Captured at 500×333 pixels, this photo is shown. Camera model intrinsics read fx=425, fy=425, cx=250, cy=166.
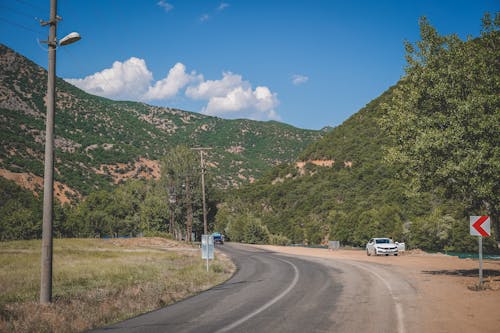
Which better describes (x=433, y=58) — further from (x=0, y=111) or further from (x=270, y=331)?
(x=0, y=111)

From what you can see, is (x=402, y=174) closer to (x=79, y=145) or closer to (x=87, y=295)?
(x=87, y=295)

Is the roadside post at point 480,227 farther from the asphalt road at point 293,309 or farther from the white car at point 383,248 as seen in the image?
the white car at point 383,248

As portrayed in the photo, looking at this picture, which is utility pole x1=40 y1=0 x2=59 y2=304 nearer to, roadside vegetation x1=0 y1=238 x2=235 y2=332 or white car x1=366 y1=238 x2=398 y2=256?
roadside vegetation x1=0 y1=238 x2=235 y2=332

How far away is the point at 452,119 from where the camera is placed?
17875 millimetres

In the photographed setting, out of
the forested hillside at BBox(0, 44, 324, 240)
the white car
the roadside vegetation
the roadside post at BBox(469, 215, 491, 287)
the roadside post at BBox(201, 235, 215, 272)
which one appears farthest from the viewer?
the forested hillside at BBox(0, 44, 324, 240)

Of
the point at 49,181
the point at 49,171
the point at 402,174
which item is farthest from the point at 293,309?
the point at 402,174

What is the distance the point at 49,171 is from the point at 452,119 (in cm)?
1549

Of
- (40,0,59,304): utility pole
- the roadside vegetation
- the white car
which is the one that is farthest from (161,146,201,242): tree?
(40,0,59,304): utility pole

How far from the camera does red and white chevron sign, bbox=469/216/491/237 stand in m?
15.4

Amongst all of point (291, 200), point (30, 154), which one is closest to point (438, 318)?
point (291, 200)

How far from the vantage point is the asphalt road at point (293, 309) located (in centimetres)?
961

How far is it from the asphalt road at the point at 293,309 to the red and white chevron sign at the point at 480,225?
322cm

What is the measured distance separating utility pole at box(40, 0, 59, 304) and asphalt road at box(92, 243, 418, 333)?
2889 millimetres

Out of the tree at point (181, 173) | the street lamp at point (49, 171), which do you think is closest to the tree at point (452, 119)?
the street lamp at point (49, 171)
